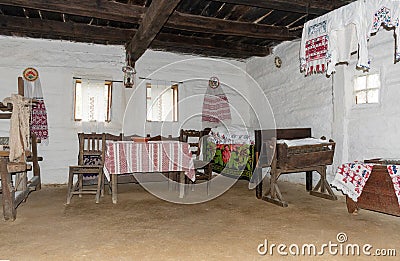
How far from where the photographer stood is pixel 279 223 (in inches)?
127

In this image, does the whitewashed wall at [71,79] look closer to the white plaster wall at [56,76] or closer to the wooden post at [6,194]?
the white plaster wall at [56,76]

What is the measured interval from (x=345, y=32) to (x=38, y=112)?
4787 millimetres

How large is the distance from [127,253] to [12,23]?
13.2ft

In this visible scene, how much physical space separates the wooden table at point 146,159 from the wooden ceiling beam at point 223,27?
1717mm

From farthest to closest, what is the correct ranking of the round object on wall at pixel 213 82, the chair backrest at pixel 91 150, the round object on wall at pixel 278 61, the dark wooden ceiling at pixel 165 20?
the round object on wall at pixel 213 82 < the round object on wall at pixel 278 61 < the chair backrest at pixel 91 150 < the dark wooden ceiling at pixel 165 20

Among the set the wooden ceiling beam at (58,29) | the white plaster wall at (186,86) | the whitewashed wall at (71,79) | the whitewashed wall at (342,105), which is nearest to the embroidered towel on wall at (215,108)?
the white plaster wall at (186,86)

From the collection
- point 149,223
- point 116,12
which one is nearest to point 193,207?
point 149,223

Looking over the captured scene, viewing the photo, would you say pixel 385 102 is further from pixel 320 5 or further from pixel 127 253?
pixel 127 253

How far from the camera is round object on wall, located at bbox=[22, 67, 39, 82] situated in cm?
555

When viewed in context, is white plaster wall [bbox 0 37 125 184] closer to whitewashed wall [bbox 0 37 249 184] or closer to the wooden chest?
whitewashed wall [bbox 0 37 249 184]

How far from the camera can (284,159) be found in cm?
406

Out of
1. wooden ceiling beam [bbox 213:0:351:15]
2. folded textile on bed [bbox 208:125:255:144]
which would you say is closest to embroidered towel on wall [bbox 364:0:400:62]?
wooden ceiling beam [bbox 213:0:351:15]

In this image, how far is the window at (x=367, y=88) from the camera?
4281mm

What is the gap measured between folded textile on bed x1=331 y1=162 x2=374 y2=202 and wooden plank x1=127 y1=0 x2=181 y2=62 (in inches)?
98.1
